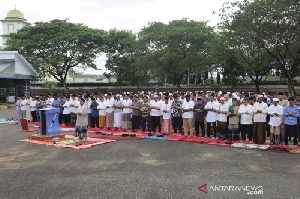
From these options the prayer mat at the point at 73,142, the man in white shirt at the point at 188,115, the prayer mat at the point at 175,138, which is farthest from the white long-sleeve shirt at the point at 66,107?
the man in white shirt at the point at 188,115

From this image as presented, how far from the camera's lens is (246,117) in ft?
36.3

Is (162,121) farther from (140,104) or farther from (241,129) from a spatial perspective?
(241,129)

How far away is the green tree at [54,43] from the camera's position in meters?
36.6

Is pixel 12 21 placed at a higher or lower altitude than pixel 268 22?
higher

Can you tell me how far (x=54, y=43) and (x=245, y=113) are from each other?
101 ft

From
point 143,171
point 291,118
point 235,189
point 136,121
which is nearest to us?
point 235,189

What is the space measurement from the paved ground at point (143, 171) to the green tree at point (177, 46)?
2158cm

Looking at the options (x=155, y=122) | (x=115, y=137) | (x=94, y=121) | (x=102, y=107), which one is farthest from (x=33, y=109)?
(x=155, y=122)

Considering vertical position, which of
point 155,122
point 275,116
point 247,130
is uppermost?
point 275,116

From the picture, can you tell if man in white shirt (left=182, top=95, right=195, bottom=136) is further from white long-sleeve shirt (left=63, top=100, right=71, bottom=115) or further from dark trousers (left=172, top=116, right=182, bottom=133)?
white long-sleeve shirt (left=63, top=100, right=71, bottom=115)

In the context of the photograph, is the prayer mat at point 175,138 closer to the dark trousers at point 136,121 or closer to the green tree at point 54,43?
the dark trousers at point 136,121

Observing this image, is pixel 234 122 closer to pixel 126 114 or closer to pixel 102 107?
pixel 126 114

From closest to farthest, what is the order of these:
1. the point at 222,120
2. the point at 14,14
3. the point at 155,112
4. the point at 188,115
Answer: the point at 222,120 < the point at 188,115 < the point at 155,112 < the point at 14,14

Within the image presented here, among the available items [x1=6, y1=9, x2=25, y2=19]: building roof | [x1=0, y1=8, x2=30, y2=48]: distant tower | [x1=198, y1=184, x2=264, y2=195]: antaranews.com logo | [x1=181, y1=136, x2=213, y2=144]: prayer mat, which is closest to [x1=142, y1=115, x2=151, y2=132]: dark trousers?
[x1=181, y1=136, x2=213, y2=144]: prayer mat
